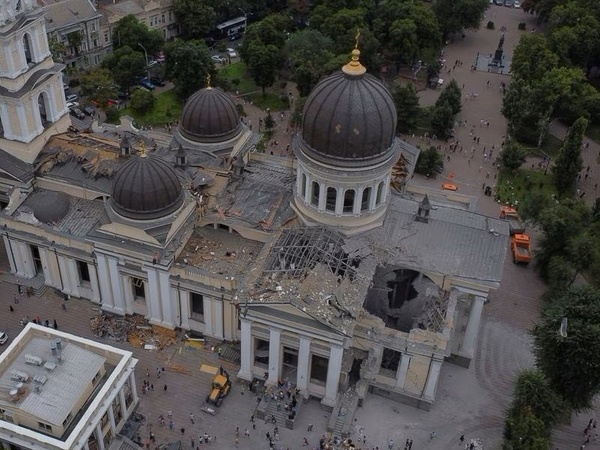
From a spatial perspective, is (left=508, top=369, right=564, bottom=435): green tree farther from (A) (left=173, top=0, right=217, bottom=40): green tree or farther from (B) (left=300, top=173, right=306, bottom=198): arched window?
(A) (left=173, top=0, right=217, bottom=40): green tree

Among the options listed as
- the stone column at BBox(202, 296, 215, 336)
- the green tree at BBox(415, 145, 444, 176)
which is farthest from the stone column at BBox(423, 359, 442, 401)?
the green tree at BBox(415, 145, 444, 176)

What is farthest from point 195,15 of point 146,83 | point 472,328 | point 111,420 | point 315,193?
point 111,420

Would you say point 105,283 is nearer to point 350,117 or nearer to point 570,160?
point 350,117

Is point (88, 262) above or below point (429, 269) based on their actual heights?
below

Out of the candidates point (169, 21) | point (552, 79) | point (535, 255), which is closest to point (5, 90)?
point (535, 255)

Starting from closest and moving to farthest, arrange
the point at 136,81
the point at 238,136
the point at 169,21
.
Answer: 1. the point at 238,136
2. the point at 136,81
3. the point at 169,21

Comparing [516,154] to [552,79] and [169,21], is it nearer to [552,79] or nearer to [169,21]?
[552,79]
